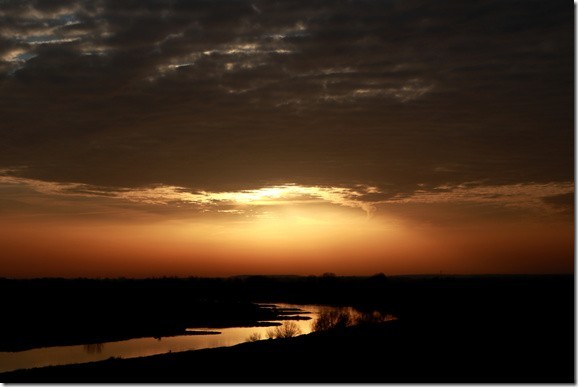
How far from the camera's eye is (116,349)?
4409cm

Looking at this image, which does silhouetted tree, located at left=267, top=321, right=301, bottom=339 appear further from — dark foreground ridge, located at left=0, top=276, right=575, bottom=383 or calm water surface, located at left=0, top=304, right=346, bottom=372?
dark foreground ridge, located at left=0, top=276, right=575, bottom=383

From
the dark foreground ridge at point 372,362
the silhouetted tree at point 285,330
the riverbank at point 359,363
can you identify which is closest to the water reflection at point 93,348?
the silhouetted tree at point 285,330

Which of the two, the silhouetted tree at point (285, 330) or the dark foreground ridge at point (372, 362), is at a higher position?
the silhouetted tree at point (285, 330)

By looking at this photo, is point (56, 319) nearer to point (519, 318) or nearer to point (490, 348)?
point (519, 318)

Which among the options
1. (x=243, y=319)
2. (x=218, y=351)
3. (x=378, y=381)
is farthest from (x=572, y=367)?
(x=243, y=319)

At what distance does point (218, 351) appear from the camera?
28797mm

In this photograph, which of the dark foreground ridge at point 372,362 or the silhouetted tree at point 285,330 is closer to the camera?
the dark foreground ridge at point 372,362

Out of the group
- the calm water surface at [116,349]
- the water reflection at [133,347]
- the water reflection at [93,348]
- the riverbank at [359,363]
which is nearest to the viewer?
the riverbank at [359,363]

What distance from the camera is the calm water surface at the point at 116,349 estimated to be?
3866cm

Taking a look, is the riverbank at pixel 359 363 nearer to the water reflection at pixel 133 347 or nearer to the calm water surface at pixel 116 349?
the calm water surface at pixel 116 349

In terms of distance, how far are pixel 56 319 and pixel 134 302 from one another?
24845 millimetres

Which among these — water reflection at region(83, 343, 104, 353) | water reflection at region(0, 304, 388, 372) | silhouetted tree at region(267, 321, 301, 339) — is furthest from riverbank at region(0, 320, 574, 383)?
silhouetted tree at region(267, 321, 301, 339)

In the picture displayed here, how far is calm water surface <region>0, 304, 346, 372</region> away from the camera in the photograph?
3866 cm

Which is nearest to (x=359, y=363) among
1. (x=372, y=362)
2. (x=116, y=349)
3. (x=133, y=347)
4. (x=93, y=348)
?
(x=372, y=362)
